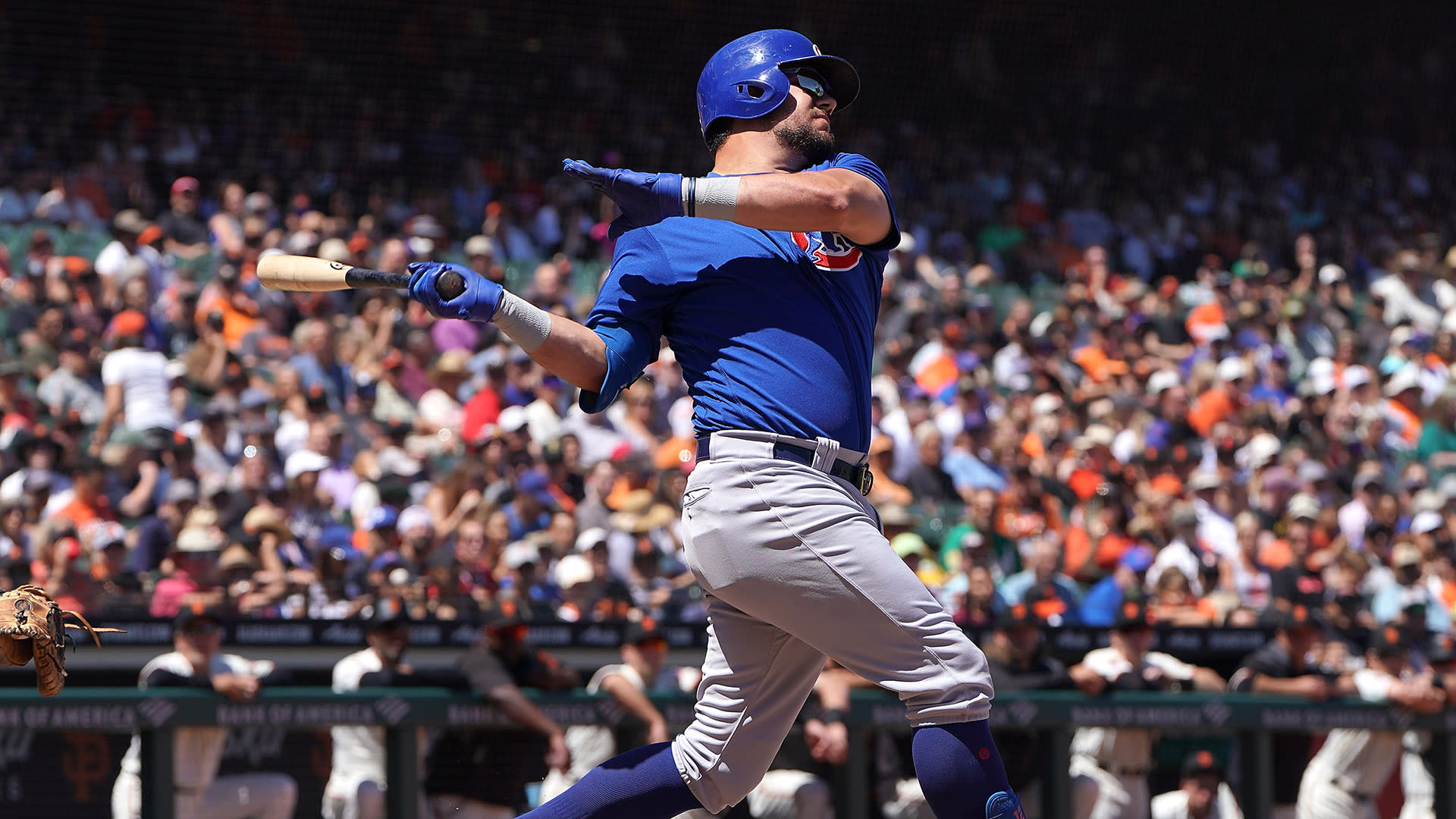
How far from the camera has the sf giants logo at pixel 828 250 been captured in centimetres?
276

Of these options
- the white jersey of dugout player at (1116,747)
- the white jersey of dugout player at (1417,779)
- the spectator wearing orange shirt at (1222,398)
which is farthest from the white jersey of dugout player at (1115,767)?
the spectator wearing orange shirt at (1222,398)

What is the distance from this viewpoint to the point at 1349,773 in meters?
5.53

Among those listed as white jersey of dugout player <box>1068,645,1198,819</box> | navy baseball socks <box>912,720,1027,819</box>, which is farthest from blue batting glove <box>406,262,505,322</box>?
white jersey of dugout player <box>1068,645,1198,819</box>

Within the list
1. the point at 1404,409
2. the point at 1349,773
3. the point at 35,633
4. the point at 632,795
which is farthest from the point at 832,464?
the point at 1404,409

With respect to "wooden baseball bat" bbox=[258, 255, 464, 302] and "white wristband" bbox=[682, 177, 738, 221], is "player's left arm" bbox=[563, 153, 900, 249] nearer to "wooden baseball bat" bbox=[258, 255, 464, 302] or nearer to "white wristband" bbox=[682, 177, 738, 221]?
"white wristband" bbox=[682, 177, 738, 221]

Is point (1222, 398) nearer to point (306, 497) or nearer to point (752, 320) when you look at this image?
point (306, 497)

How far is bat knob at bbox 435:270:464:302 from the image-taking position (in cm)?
263

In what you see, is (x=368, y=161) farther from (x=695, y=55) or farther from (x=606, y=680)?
(x=606, y=680)

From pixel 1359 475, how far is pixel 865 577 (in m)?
7.51

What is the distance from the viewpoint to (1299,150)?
15.4 metres

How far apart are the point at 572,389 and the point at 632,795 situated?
244 inches

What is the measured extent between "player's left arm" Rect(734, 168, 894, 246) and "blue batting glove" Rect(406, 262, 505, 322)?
16.3 inches

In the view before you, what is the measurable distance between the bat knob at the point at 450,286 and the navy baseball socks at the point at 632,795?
0.81 metres

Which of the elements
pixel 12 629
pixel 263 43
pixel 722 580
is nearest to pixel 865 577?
pixel 722 580
